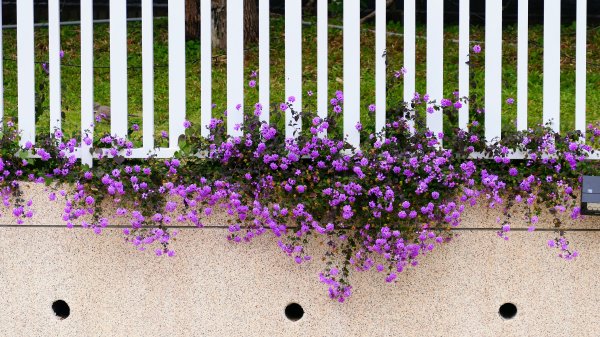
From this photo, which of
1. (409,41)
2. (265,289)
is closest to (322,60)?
(409,41)

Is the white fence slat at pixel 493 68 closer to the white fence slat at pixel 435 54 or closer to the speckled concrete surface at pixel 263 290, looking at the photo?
the white fence slat at pixel 435 54

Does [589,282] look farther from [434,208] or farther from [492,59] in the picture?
[492,59]

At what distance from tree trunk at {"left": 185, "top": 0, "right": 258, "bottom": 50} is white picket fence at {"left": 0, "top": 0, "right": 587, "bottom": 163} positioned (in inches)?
85.5

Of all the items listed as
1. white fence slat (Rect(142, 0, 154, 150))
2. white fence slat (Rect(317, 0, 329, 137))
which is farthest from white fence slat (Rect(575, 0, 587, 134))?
white fence slat (Rect(142, 0, 154, 150))

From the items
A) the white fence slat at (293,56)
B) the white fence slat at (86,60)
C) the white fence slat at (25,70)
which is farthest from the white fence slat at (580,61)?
the white fence slat at (25,70)

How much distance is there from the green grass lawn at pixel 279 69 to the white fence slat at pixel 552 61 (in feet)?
3.43

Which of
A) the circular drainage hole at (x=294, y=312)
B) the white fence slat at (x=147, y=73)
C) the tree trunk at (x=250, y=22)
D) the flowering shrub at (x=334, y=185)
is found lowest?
the circular drainage hole at (x=294, y=312)

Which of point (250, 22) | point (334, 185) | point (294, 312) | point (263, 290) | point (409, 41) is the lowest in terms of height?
point (294, 312)

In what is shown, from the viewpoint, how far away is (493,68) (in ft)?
12.3

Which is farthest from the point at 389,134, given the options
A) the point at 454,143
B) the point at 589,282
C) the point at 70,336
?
the point at 70,336

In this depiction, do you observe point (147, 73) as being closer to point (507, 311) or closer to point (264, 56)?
point (264, 56)

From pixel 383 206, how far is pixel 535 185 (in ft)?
2.01

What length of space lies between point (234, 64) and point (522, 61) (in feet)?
3.68

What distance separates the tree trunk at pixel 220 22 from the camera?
19.9 feet
